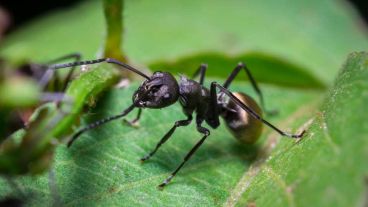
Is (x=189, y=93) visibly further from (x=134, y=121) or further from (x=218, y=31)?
(x=218, y=31)

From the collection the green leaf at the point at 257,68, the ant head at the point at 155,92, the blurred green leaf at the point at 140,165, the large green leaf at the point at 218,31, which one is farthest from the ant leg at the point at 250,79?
the large green leaf at the point at 218,31

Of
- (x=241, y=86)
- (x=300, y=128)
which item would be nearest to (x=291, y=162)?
(x=300, y=128)

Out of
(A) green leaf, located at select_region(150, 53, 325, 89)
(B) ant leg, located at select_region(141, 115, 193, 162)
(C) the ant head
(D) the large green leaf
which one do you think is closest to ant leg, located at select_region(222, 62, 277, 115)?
(A) green leaf, located at select_region(150, 53, 325, 89)

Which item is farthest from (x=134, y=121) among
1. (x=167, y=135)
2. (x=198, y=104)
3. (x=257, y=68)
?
(x=257, y=68)

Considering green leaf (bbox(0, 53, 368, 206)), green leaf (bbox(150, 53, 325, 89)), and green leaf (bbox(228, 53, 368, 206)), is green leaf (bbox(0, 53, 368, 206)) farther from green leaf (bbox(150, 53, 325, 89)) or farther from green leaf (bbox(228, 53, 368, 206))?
green leaf (bbox(150, 53, 325, 89))

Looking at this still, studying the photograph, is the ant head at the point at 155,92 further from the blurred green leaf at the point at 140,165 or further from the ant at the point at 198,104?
the blurred green leaf at the point at 140,165

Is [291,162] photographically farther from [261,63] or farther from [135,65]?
[261,63]
